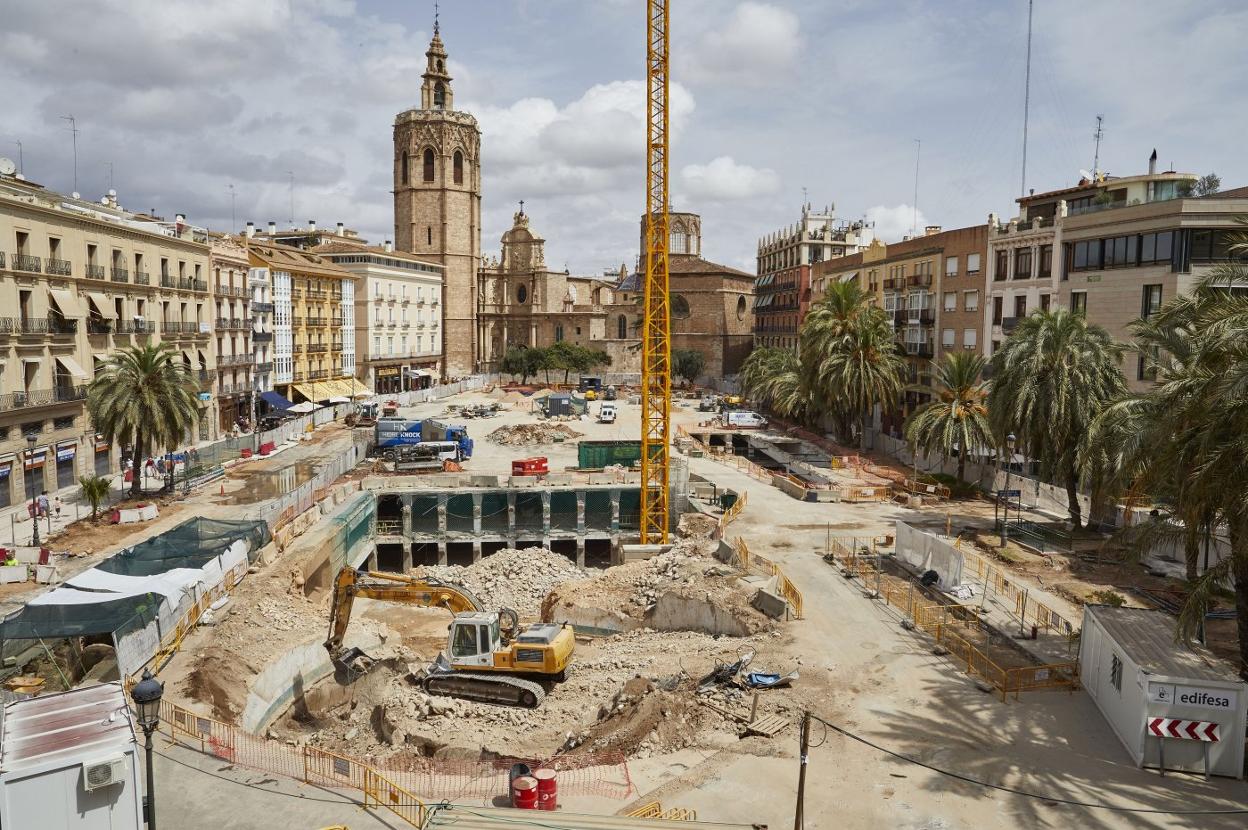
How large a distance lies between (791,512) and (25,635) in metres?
28.3

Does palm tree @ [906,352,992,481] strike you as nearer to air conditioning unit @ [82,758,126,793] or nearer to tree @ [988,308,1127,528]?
tree @ [988,308,1127,528]

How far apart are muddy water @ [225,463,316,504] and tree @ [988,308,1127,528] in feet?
97.8

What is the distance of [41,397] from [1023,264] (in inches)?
1844

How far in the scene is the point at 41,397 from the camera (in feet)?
119

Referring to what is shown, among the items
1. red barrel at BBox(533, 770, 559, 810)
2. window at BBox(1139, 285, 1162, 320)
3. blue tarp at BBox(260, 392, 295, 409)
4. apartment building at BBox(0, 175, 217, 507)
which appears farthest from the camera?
blue tarp at BBox(260, 392, 295, 409)

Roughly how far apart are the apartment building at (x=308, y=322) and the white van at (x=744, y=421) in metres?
31.3

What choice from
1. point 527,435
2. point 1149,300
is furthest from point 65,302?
point 1149,300

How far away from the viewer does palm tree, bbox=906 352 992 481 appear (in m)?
39.0

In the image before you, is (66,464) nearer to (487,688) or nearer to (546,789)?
(487,688)

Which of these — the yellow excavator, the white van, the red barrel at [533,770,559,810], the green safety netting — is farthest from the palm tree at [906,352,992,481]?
the red barrel at [533,770,559,810]

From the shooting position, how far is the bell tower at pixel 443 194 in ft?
329

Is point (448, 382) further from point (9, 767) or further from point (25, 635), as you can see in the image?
point (9, 767)

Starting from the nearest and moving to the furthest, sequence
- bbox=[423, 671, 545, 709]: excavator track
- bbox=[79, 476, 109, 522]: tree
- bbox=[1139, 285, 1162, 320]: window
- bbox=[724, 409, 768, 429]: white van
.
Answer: bbox=[423, 671, 545, 709]: excavator track
bbox=[79, 476, 109, 522]: tree
bbox=[1139, 285, 1162, 320]: window
bbox=[724, 409, 768, 429]: white van

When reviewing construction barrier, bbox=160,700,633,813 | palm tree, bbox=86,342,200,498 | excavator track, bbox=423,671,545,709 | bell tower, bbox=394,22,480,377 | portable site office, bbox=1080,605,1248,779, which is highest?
bell tower, bbox=394,22,480,377
